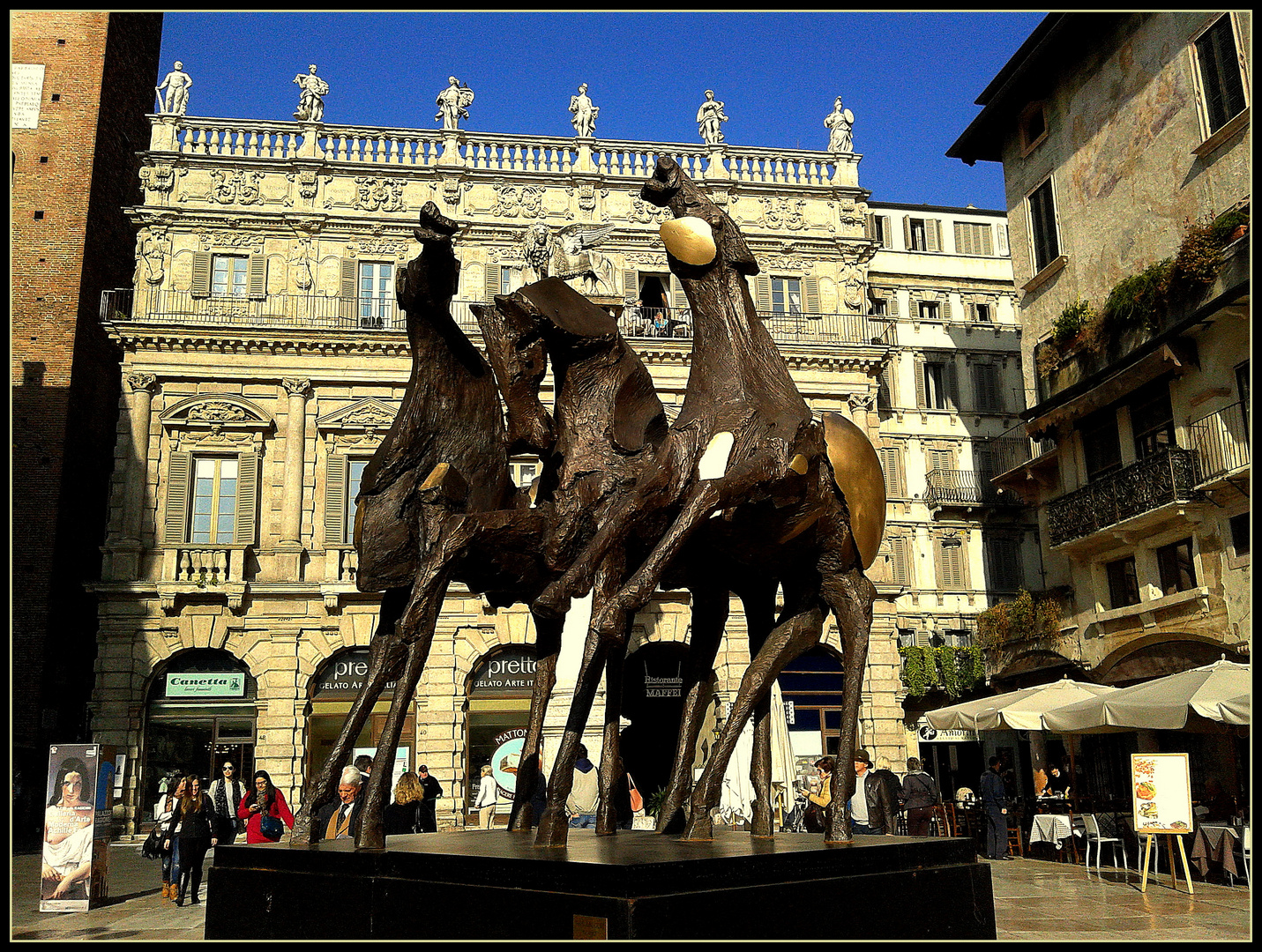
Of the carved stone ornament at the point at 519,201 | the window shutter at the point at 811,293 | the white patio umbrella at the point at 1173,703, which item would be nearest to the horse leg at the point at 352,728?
the white patio umbrella at the point at 1173,703

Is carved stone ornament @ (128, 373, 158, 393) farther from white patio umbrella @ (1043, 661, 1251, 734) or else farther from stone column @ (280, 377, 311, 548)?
white patio umbrella @ (1043, 661, 1251, 734)

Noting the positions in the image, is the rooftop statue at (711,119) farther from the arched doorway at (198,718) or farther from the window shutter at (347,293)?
the arched doorway at (198,718)

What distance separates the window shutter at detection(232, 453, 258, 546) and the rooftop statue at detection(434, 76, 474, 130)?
9.43m

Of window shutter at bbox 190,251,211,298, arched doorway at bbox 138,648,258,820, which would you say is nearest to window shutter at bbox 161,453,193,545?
arched doorway at bbox 138,648,258,820

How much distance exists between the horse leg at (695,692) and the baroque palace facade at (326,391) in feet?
53.8

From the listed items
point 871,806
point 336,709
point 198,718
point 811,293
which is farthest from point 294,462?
point 871,806

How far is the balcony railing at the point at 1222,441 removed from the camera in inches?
675

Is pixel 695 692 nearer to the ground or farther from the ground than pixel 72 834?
farther from the ground

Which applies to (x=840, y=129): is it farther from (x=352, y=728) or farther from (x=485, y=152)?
(x=352, y=728)

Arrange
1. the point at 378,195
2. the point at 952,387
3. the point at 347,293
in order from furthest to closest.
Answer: the point at 952,387
the point at 378,195
the point at 347,293

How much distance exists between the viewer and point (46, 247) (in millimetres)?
26094

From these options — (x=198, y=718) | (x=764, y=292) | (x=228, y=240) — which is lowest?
(x=198, y=718)

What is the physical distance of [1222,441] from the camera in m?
17.6

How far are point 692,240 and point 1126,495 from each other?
1657 cm
